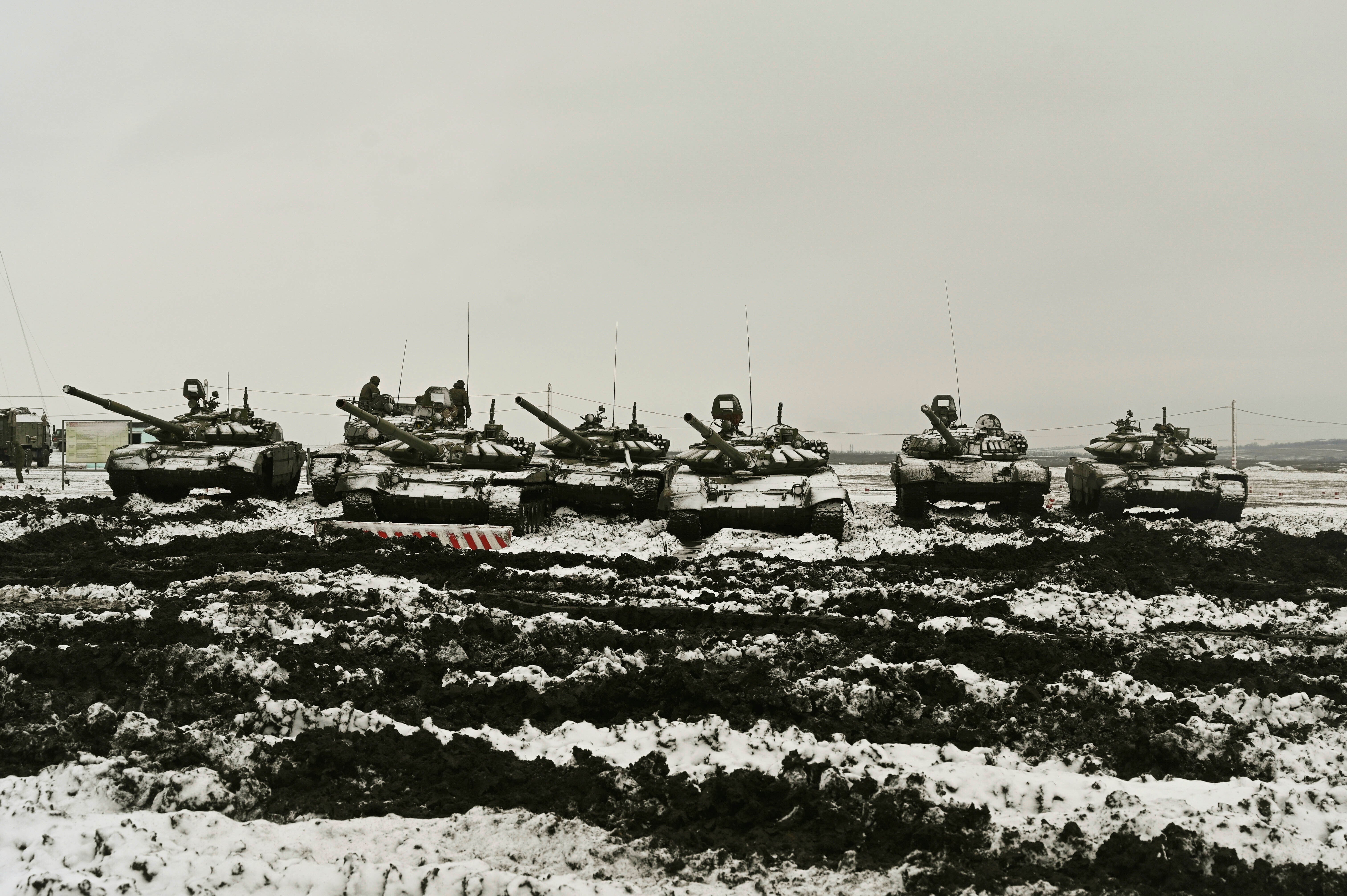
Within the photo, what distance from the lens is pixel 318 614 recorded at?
755cm

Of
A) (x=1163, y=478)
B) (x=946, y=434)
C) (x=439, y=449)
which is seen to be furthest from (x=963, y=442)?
(x=439, y=449)

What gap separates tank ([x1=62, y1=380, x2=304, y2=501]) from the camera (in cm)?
1731

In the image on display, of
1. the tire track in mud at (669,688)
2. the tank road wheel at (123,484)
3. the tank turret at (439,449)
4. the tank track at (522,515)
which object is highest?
the tank turret at (439,449)

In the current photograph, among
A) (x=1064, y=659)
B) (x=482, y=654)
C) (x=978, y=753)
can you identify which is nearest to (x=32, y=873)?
(x=482, y=654)

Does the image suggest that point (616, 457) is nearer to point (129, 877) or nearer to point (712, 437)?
point (712, 437)

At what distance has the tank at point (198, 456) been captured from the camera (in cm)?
1731

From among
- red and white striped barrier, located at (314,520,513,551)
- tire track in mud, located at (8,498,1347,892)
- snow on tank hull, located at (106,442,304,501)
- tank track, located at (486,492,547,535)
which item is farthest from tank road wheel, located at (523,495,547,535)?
snow on tank hull, located at (106,442,304,501)

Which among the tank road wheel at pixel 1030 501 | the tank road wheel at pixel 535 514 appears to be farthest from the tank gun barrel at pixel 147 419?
the tank road wheel at pixel 1030 501

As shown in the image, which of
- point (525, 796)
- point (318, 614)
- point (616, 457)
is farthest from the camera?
point (616, 457)

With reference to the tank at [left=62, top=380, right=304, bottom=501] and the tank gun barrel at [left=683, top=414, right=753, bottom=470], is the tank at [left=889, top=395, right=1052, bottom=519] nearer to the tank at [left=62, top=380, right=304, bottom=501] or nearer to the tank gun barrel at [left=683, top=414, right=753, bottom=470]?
the tank gun barrel at [left=683, top=414, right=753, bottom=470]

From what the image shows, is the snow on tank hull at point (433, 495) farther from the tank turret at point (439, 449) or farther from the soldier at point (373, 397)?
the soldier at point (373, 397)

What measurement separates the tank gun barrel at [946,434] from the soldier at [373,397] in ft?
37.5

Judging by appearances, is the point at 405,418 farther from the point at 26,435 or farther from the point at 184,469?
the point at 26,435

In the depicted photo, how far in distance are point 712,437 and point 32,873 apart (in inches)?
443
